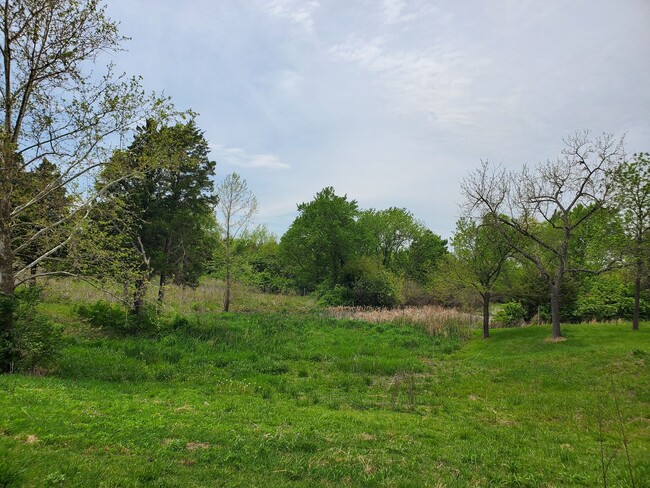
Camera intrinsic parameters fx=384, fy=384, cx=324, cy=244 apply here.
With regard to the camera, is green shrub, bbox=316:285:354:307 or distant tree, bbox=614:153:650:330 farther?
green shrub, bbox=316:285:354:307

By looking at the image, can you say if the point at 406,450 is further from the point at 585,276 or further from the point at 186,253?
the point at 585,276

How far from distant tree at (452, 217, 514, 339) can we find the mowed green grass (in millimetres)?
4265

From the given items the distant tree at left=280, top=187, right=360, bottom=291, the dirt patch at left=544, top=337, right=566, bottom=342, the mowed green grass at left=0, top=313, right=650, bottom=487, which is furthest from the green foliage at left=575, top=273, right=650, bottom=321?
the distant tree at left=280, top=187, right=360, bottom=291

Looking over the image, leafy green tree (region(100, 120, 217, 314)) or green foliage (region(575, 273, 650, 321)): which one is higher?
leafy green tree (region(100, 120, 217, 314))

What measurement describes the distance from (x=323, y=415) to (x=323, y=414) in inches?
3.6

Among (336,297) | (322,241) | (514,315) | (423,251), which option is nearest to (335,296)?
(336,297)

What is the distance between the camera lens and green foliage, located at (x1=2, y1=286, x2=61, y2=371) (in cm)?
930

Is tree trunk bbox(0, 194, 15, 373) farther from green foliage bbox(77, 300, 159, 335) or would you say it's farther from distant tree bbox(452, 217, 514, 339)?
distant tree bbox(452, 217, 514, 339)

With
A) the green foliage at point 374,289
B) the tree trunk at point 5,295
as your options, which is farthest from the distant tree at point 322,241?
the tree trunk at point 5,295

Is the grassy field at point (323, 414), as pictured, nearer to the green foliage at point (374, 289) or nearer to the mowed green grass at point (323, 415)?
Answer: the mowed green grass at point (323, 415)

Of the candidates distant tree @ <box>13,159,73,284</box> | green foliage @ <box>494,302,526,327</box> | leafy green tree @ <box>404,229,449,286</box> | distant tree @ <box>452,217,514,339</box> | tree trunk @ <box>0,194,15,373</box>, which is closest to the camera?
tree trunk @ <box>0,194,15,373</box>

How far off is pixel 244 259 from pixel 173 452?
2254 cm

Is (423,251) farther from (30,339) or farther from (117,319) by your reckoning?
(30,339)

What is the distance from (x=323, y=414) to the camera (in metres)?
7.77
